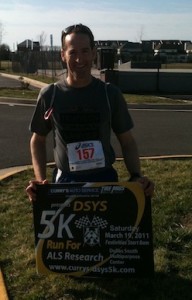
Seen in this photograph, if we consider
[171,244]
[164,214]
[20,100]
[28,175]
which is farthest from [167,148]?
[20,100]

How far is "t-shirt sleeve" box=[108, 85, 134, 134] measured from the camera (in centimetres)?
332

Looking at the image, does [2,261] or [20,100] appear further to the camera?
[20,100]

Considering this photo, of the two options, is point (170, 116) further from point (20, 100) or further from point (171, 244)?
point (171, 244)

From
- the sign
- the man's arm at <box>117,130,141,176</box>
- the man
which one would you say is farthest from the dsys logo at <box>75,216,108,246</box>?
the man's arm at <box>117,130,141,176</box>

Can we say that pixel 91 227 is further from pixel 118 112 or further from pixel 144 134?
pixel 144 134

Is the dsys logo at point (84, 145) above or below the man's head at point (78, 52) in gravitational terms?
below

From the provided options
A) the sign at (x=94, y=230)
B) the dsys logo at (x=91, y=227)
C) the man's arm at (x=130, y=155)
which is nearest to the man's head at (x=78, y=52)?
the man's arm at (x=130, y=155)

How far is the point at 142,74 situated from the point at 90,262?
18.7 meters

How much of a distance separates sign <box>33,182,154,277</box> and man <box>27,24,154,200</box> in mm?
131

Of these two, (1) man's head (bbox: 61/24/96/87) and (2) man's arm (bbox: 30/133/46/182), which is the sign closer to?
(2) man's arm (bbox: 30/133/46/182)

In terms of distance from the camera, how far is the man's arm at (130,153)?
136 inches

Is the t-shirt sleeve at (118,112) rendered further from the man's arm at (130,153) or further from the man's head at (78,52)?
the man's head at (78,52)

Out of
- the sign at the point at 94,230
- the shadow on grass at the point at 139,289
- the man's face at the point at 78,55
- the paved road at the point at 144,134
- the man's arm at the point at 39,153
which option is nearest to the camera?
the man's face at the point at 78,55

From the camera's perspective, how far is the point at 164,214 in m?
5.00
